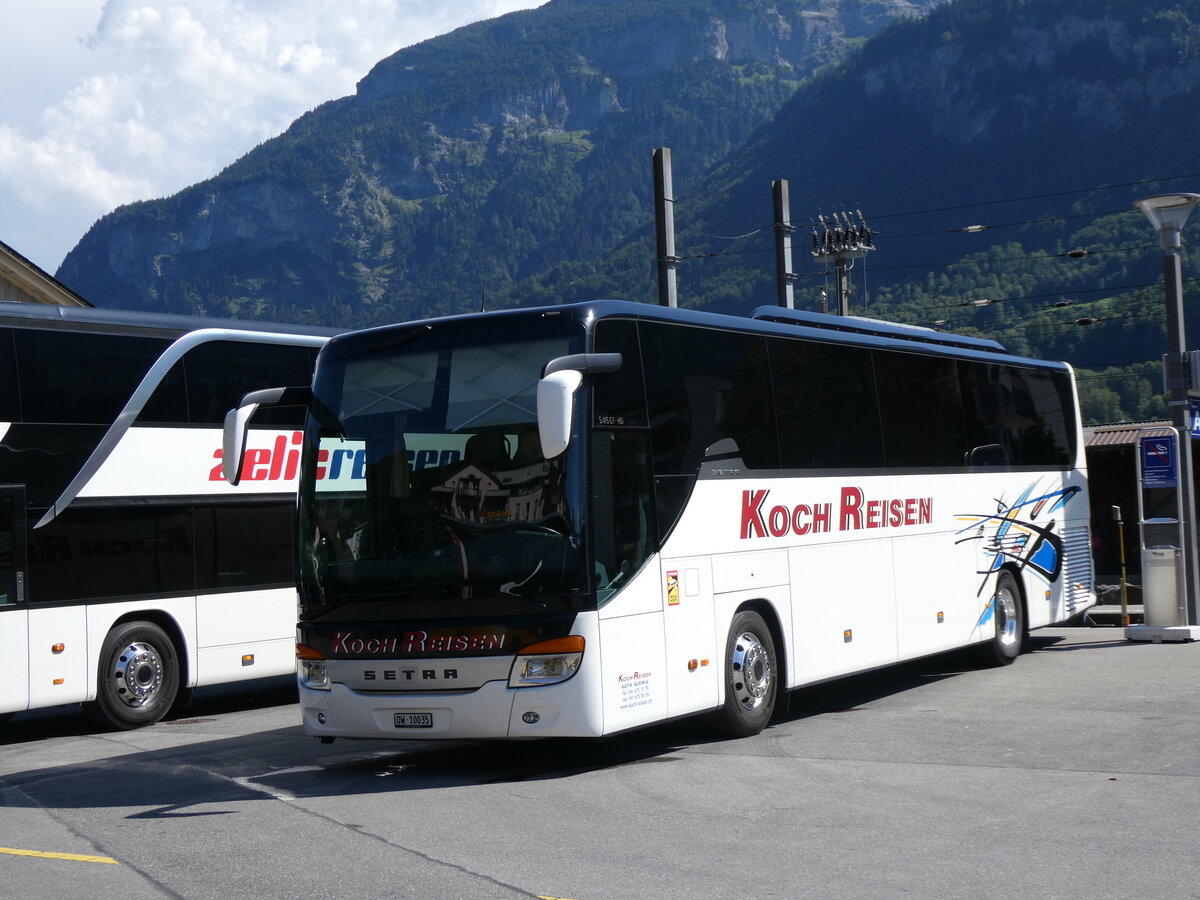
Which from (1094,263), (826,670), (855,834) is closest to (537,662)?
(855,834)

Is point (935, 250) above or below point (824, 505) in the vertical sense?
above

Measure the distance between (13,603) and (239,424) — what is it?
4.01m

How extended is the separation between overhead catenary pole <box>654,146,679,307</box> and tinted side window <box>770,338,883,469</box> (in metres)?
7.21

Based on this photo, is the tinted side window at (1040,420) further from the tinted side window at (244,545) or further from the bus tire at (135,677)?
the bus tire at (135,677)

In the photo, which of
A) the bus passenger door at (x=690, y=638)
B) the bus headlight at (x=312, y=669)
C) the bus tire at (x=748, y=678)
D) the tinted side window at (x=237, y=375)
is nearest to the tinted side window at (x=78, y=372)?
the tinted side window at (x=237, y=375)

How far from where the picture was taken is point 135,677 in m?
14.2

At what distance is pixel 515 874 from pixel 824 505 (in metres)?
6.40

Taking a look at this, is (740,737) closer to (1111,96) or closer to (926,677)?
(926,677)

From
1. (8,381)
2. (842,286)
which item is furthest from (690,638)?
(842,286)

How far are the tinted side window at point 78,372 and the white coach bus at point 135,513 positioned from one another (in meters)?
0.01

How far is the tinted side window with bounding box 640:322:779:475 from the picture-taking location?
35.4 feet

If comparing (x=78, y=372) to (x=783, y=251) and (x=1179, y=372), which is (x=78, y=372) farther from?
(x=783, y=251)

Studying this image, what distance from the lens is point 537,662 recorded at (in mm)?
9703

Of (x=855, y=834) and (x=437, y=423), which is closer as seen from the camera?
(x=855, y=834)
